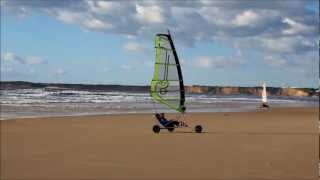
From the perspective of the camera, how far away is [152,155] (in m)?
9.25

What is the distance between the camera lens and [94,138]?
11.9 meters

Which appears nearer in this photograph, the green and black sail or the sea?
Result: the green and black sail

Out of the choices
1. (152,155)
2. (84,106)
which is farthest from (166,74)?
(84,106)

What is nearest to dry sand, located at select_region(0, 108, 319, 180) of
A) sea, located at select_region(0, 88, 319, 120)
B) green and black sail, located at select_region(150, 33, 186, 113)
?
green and black sail, located at select_region(150, 33, 186, 113)

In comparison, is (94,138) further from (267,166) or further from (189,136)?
(267,166)

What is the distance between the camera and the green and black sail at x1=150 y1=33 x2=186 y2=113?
14344mm

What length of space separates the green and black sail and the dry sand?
1324 mm

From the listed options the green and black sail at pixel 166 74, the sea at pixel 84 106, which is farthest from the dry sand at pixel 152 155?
the sea at pixel 84 106

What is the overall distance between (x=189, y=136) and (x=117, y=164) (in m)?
4.88

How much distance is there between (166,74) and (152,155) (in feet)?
18.0

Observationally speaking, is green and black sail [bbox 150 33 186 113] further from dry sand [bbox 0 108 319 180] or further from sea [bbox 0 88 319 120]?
sea [bbox 0 88 319 120]

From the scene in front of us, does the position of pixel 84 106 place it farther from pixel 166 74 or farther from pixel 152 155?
pixel 152 155

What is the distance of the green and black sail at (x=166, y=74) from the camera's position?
14.3 meters

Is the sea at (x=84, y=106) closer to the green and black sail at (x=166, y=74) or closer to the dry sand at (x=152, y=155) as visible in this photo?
the green and black sail at (x=166, y=74)
